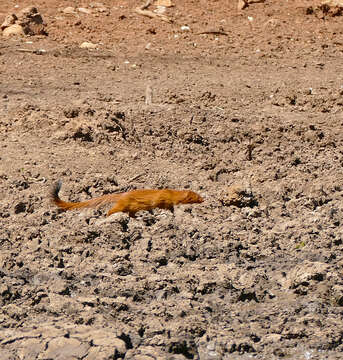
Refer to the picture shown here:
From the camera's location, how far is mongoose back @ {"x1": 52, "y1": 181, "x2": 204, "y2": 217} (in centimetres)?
374

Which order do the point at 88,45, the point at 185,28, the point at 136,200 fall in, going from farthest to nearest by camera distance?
the point at 185,28 → the point at 88,45 → the point at 136,200

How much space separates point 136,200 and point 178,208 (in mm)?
231

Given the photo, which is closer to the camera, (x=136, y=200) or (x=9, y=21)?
(x=136, y=200)

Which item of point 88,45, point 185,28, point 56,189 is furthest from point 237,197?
point 185,28

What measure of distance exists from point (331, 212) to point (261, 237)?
0.48 metres

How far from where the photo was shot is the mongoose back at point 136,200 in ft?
12.3

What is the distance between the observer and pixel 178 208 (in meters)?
3.82

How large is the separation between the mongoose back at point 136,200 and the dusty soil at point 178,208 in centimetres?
8

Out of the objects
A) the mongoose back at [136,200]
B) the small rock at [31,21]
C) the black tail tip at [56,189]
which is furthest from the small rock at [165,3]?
the black tail tip at [56,189]

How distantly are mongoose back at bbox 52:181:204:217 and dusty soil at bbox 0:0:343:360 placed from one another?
0.25 ft

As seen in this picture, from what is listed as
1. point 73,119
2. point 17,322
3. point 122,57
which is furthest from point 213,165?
point 122,57

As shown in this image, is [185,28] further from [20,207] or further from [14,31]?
[20,207]

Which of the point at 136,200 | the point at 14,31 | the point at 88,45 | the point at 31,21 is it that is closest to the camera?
the point at 136,200

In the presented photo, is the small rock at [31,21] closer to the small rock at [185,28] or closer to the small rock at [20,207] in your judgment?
the small rock at [185,28]
